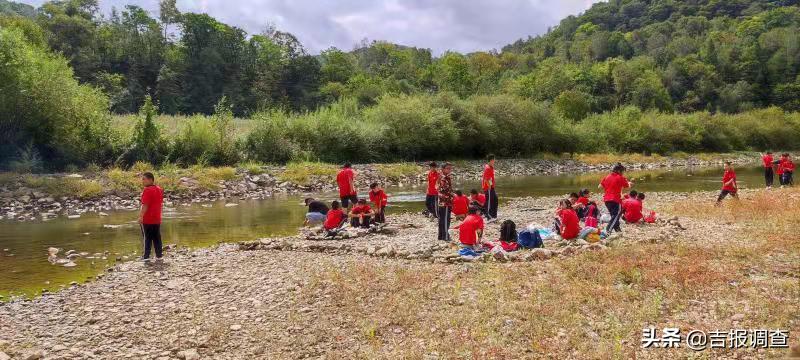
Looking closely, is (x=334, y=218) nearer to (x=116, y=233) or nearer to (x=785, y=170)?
(x=116, y=233)

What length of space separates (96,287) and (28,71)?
27391 millimetres

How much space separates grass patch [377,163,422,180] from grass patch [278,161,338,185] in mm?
4096

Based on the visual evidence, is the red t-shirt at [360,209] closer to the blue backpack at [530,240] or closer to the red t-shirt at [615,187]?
the blue backpack at [530,240]

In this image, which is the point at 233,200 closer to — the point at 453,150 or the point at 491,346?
the point at 491,346

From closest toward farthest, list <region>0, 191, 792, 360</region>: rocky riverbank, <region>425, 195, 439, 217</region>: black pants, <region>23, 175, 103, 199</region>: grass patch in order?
<region>0, 191, 792, 360</region>: rocky riverbank, <region>425, 195, 439, 217</region>: black pants, <region>23, 175, 103, 199</region>: grass patch

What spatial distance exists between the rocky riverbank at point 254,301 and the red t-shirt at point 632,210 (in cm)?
167

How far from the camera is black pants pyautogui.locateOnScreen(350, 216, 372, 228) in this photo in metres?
19.3

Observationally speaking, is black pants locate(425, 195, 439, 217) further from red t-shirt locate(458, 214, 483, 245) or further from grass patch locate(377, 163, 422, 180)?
grass patch locate(377, 163, 422, 180)

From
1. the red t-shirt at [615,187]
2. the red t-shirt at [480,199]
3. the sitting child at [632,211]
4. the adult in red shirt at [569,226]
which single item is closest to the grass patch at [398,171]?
the red t-shirt at [480,199]

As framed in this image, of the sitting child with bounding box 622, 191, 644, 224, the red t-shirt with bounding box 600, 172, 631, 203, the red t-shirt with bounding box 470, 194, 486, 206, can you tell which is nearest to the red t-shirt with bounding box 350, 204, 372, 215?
the red t-shirt with bounding box 470, 194, 486, 206

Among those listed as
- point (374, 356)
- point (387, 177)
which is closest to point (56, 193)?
point (387, 177)

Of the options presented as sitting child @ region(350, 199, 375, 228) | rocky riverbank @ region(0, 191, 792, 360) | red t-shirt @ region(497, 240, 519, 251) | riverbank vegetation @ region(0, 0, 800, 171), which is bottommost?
rocky riverbank @ region(0, 191, 792, 360)

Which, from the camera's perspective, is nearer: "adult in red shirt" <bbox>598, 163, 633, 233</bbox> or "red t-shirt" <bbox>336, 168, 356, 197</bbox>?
"adult in red shirt" <bbox>598, 163, 633, 233</bbox>

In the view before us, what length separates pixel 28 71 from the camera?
1303 inches
